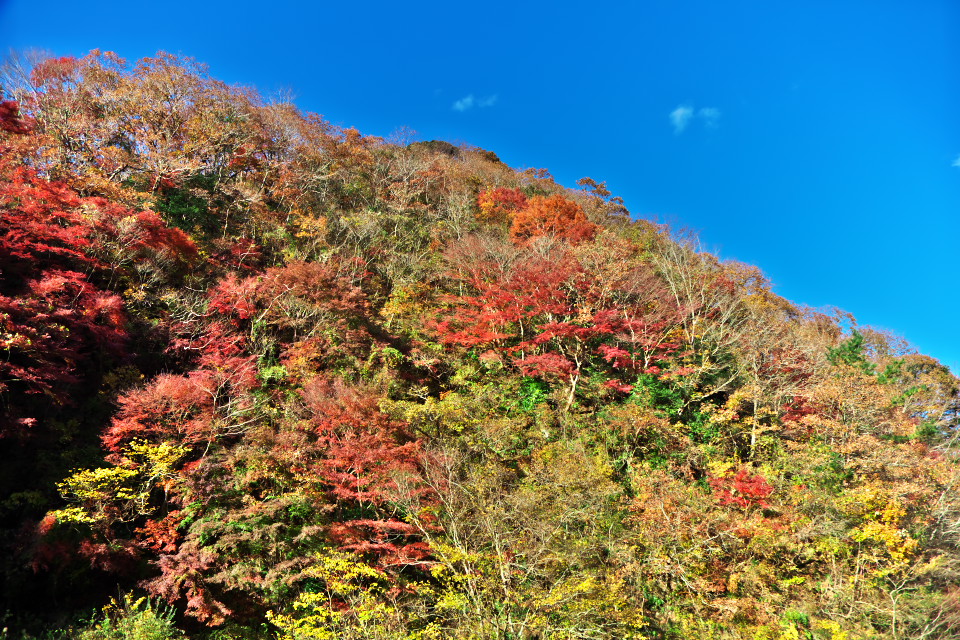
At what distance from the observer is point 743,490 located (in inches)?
511

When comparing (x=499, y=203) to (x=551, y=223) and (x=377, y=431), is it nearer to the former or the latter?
Result: (x=551, y=223)

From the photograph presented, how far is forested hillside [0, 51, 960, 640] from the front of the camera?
902 cm

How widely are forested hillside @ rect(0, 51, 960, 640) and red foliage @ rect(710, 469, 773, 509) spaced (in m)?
0.10

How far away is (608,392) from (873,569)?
8.95 metres

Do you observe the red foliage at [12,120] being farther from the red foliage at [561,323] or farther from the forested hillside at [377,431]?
the red foliage at [561,323]

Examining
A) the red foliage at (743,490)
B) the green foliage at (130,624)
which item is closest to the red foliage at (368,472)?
the green foliage at (130,624)

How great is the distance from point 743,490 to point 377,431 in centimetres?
1198

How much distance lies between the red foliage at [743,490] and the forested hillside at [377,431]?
101mm

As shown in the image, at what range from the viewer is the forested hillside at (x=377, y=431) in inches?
355

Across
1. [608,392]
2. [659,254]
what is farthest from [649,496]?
[659,254]

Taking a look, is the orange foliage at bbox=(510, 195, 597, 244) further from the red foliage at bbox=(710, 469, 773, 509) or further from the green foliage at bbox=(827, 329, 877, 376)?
the red foliage at bbox=(710, 469, 773, 509)

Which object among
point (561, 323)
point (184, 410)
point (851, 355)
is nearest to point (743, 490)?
point (561, 323)

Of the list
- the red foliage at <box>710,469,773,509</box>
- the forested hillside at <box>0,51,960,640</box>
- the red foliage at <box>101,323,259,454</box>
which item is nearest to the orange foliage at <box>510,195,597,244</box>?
the forested hillside at <box>0,51,960,640</box>

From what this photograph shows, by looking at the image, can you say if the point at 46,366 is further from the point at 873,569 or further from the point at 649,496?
the point at 873,569
